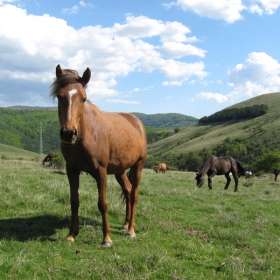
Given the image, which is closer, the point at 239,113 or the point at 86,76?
the point at 86,76

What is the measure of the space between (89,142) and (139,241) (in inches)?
88.8

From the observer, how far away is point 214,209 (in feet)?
30.6

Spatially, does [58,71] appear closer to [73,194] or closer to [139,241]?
[73,194]

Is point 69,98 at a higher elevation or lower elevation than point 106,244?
higher

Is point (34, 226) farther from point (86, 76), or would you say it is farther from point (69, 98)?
point (86, 76)

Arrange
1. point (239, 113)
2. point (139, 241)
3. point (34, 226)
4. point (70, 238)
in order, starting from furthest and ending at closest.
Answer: point (239, 113) → point (34, 226) → point (139, 241) → point (70, 238)

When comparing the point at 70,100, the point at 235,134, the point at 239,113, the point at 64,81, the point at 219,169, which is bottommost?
the point at 219,169

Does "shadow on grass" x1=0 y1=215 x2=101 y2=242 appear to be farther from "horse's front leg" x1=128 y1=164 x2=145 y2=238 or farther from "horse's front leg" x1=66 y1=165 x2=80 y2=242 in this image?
"horse's front leg" x1=128 y1=164 x2=145 y2=238

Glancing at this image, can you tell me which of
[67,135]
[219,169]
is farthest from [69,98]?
[219,169]

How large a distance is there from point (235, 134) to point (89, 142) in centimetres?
13237

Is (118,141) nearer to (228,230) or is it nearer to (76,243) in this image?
(76,243)

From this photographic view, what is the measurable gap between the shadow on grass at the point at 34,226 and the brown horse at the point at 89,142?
25.4 inches

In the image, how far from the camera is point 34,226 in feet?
20.5

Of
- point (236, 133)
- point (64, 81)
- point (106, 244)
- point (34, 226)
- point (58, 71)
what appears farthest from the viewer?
point (236, 133)
